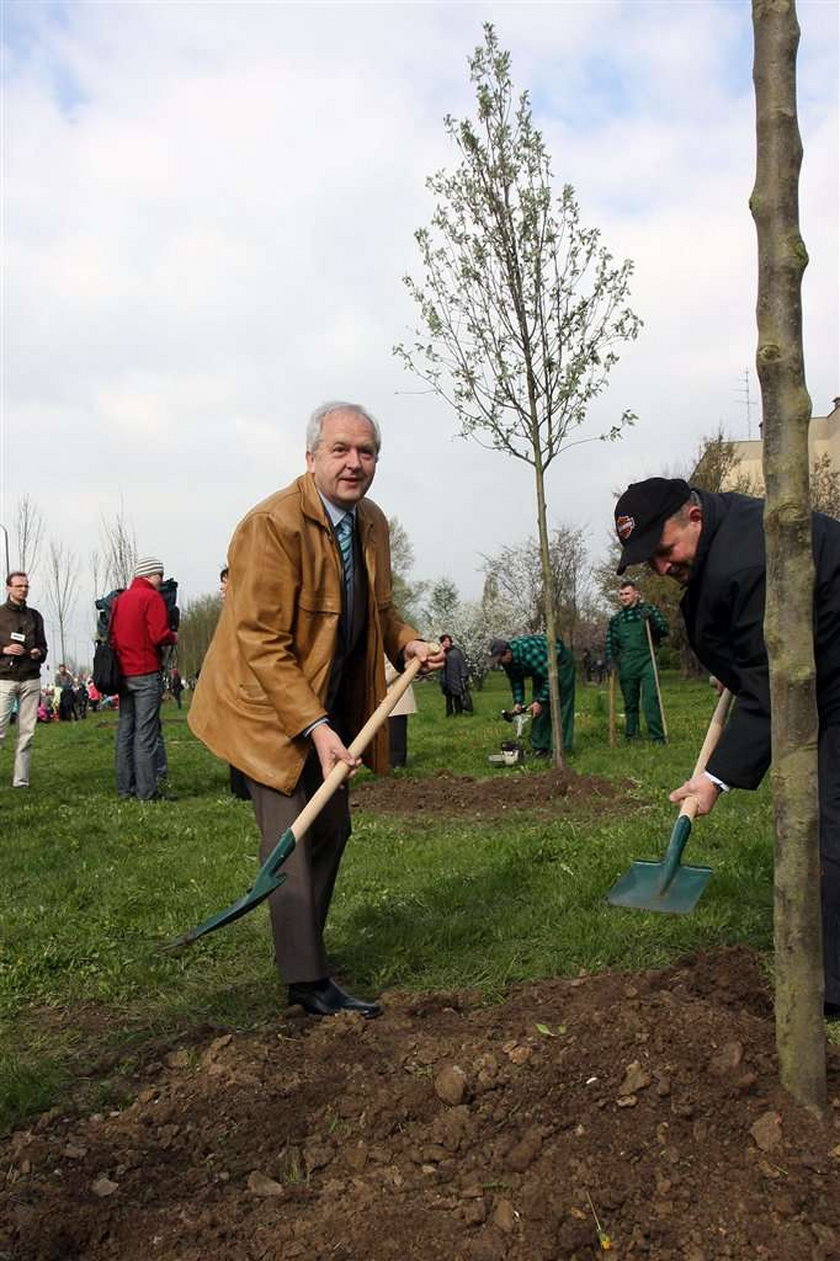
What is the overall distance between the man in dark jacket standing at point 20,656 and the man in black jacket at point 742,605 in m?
8.73

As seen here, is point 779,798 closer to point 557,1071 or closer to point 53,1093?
point 557,1071

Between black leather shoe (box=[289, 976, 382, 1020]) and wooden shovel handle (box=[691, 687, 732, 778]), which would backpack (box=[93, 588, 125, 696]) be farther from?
wooden shovel handle (box=[691, 687, 732, 778])

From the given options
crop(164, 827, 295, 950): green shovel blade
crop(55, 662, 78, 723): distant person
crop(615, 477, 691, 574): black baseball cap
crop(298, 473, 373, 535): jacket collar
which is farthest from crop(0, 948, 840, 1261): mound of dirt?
crop(55, 662, 78, 723): distant person

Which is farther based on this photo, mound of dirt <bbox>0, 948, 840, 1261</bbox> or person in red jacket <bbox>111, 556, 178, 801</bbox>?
person in red jacket <bbox>111, 556, 178, 801</bbox>

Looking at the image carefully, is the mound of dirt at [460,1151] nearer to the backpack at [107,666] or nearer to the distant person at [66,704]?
the backpack at [107,666]

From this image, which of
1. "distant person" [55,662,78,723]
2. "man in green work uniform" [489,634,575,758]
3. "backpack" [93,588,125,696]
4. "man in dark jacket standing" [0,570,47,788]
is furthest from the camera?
"distant person" [55,662,78,723]

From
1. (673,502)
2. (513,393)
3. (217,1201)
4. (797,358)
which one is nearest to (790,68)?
(797,358)

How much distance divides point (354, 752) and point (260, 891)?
1.99 feet

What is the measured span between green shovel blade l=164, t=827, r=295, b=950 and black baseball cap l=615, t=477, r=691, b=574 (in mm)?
1517

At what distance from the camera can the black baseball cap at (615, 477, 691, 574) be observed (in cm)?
379

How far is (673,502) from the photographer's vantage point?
3.79 meters

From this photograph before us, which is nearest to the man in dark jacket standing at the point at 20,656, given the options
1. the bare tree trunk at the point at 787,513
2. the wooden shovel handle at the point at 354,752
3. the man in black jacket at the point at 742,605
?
the wooden shovel handle at the point at 354,752

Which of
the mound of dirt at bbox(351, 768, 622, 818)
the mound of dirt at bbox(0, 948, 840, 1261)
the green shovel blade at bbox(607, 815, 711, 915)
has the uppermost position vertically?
the green shovel blade at bbox(607, 815, 711, 915)

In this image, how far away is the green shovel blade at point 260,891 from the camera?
Result: 11.9 ft
